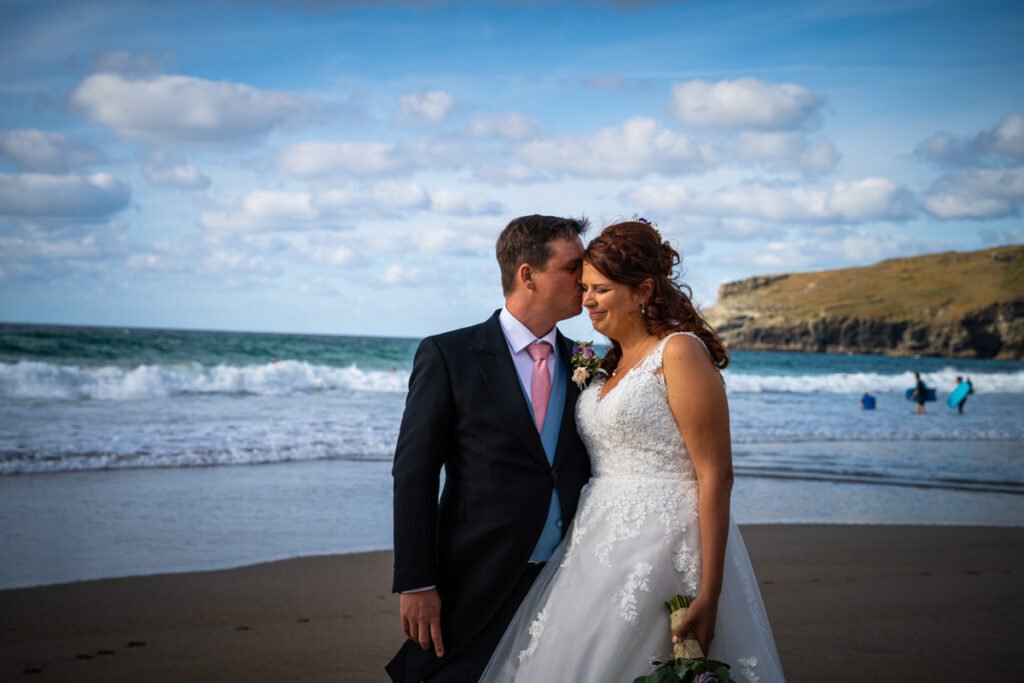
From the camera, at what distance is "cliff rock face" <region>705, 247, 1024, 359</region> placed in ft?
249

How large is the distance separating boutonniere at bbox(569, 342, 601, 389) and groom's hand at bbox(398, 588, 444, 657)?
883 mm

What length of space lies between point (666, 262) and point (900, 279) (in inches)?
3739

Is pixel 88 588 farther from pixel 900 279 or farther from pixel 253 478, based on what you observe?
pixel 900 279

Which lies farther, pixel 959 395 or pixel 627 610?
pixel 959 395

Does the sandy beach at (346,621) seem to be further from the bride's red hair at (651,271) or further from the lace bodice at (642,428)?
the bride's red hair at (651,271)

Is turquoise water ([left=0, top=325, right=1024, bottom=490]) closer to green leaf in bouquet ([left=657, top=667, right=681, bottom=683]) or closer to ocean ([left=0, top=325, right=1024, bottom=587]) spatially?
ocean ([left=0, top=325, right=1024, bottom=587])

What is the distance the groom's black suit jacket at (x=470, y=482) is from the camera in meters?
3.13

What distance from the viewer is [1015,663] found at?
523cm

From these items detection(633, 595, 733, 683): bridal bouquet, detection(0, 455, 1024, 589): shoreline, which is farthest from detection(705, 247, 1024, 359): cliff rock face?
detection(633, 595, 733, 683): bridal bouquet

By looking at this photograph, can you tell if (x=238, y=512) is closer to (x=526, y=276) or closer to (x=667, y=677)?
(x=526, y=276)

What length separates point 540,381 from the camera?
11.0ft

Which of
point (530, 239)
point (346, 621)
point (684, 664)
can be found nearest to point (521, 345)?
point (530, 239)

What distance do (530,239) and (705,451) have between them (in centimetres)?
97

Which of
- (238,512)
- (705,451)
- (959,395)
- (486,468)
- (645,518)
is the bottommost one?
(238,512)
